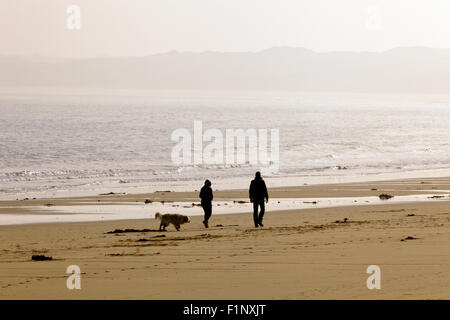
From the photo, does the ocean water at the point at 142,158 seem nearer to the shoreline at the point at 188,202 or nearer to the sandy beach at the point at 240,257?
the shoreline at the point at 188,202

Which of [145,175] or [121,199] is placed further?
[145,175]

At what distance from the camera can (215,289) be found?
9.88 meters

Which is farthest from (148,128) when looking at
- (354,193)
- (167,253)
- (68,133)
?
(167,253)

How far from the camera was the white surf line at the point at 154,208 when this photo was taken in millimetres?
21641

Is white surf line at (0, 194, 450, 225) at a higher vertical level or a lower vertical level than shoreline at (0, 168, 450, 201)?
lower

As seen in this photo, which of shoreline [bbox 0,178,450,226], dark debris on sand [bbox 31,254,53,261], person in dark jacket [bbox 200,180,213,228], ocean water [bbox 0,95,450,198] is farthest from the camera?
ocean water [bbox 0,95,450,198]

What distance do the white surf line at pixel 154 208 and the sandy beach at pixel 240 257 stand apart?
142 centimetres

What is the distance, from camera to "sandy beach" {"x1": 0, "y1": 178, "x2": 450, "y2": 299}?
9766mm

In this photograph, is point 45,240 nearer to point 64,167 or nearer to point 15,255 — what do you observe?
point 15,255

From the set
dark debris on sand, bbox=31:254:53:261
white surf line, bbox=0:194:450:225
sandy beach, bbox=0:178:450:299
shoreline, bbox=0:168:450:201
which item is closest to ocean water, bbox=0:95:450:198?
shoreline, bbox=0:168:450:201

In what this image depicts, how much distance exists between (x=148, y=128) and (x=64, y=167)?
51.6m

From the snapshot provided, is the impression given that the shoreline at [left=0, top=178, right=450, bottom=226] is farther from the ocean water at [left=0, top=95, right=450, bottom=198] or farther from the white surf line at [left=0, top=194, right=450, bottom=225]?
the ocean water at [left=0, top=95, right=450, bottom=198]

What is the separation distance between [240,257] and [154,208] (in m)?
11.8

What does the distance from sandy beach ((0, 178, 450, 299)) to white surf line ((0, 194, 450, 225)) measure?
142 cm
